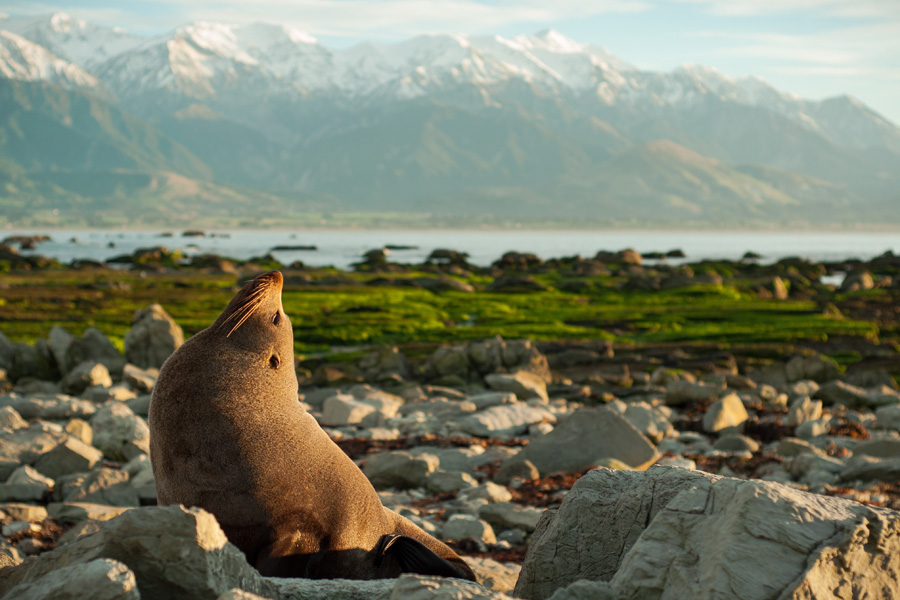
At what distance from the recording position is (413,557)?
5.33m

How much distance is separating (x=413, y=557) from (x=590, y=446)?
765 centimetres

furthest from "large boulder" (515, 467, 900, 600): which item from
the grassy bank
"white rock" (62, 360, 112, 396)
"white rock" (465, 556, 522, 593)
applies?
the grassy bank

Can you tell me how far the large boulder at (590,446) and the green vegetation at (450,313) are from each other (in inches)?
797

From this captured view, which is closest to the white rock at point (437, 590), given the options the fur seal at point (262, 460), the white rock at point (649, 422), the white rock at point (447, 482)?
the fur seal at point (262, 460)

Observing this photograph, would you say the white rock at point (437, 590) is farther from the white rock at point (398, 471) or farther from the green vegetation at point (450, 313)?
the green vegetation at point (450, 313)

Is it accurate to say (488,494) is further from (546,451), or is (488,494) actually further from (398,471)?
(546,451)

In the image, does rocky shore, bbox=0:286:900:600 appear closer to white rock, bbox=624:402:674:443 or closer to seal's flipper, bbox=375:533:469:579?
white rock, bbox=624:402:674:443

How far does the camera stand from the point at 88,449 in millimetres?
12320

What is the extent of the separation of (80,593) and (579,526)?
3.16 m

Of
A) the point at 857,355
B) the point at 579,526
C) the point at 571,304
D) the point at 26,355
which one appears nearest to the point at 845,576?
the point at 579,526

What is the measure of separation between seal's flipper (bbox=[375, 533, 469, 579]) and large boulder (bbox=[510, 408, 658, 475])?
23.6 ft

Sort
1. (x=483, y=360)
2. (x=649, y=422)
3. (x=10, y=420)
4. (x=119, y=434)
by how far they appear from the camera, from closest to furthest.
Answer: (x=119, y=434), (x=10, y=420), (x=649, y=422), (x=483, y=360)

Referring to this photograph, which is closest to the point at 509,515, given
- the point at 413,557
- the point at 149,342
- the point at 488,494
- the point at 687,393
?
the point at 488,494

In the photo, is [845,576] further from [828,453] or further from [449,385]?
[449,385]
